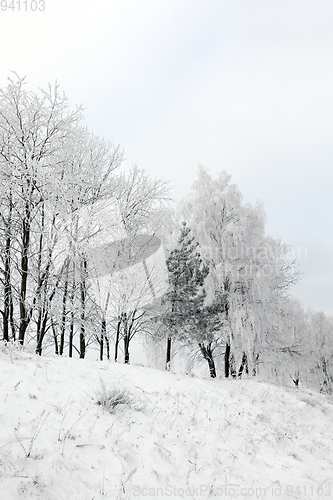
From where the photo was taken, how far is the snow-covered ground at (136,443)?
10.1ft

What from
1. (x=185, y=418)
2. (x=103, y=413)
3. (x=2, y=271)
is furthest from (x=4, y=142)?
(x=185, y=418)

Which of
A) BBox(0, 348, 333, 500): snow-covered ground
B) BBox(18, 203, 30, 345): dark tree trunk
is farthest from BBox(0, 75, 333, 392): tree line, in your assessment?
BBox(0, 348, 333, 500): snow-covered ground

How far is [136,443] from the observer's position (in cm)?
403

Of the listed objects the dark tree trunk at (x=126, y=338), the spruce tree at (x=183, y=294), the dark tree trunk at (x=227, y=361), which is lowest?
the dark tree trunk at (x=227, y=361)

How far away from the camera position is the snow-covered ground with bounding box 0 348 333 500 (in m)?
3.09

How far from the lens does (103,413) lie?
176 inches

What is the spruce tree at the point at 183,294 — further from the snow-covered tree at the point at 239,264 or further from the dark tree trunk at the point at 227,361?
the dark tree trunk at the point at 227,361

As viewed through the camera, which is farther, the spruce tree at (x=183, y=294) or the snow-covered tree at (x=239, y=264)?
the snow-covered tree at (x=239, y=264)

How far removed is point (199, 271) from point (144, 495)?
9.95 m

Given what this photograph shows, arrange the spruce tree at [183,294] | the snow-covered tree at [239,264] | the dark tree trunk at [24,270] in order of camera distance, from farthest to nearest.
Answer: the snow-covered tree at [239,264] → the spruce tree at [183,294] → the dark tree trunk at [24,270]

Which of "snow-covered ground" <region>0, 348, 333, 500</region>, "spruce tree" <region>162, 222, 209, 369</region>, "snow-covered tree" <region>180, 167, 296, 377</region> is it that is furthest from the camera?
A: "snow-covered tree" <region>180, 167, 296, 377</region>

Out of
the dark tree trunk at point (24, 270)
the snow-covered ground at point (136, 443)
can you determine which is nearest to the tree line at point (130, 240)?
the dark tree trunk at point (24, 270)

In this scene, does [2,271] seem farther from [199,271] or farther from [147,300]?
[199,271]

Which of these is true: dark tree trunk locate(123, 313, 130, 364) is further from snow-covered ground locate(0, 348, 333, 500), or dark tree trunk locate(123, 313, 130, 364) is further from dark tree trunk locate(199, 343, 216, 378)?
snow-covered ground locate(0, 348, 333, 500)
